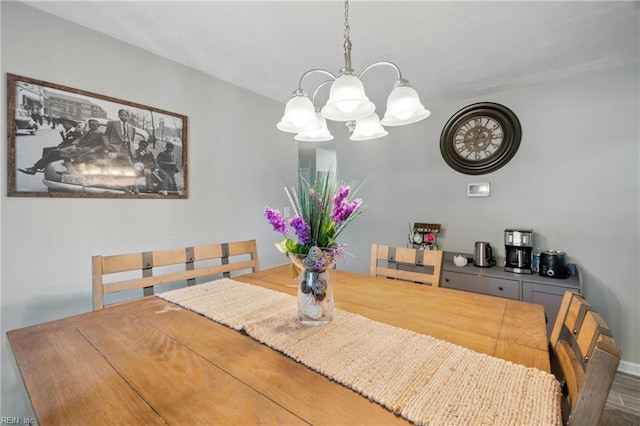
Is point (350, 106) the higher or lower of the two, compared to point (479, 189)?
higher

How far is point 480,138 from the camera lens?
2.68 m

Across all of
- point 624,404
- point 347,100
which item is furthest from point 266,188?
point 624,404

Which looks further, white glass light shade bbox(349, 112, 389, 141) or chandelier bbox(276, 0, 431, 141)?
white glass light shade bbox(349, 112, 389, 141)

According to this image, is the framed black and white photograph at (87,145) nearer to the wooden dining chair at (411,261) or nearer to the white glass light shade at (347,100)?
the white glass light shade at (347,100)

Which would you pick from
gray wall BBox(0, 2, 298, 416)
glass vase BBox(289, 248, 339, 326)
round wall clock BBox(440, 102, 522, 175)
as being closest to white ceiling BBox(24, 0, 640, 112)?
gray wall BBox(0, 2, 298, 416)

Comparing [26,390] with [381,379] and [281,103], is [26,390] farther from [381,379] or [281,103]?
[281,103]

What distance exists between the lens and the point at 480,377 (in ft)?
2.15

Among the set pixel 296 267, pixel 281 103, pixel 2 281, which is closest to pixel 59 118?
pixel 2 281

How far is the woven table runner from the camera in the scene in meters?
0.55

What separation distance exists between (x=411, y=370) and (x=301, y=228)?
0.50m

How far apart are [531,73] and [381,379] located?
8.78 feet

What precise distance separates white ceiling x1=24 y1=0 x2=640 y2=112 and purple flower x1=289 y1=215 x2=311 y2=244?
1.26m

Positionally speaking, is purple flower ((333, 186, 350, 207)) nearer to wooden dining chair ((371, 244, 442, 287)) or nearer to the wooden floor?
wooden dining chair ((371, 244, 442, 287))

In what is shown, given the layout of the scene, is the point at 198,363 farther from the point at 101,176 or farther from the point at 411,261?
the point at 101,176
